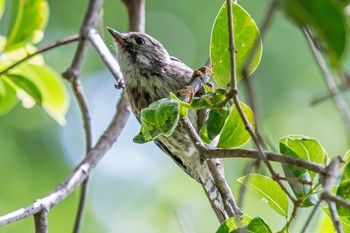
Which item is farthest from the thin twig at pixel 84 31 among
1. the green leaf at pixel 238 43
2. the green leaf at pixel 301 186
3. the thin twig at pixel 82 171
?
the green leaf at pixel 301 186

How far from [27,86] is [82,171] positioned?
0.55 m

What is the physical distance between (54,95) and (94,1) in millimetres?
550

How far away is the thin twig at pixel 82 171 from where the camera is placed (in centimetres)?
261

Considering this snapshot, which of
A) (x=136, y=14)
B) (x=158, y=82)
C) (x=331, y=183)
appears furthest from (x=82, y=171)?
(x=331, y=183)

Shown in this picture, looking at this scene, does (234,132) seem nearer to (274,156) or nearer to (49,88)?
(274,156)

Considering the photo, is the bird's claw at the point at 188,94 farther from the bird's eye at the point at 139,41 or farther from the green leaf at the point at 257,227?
the bird's eye at the point at 139,41

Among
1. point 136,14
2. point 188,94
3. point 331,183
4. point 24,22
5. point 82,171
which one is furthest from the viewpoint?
point 136,14

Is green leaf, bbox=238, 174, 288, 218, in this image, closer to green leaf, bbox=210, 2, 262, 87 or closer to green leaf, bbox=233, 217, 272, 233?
green leaf, bbox=233, 217, 272, 233

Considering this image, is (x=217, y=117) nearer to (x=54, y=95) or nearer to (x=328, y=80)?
(x=328, y=80)

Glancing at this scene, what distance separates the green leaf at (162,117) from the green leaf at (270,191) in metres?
0.36

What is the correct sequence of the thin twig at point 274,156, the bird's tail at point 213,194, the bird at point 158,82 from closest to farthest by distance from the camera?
the thin twig at point 274,156 < the bird's tail at point 213,194 < the bird at point 158,82

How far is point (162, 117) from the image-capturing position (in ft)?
7.20

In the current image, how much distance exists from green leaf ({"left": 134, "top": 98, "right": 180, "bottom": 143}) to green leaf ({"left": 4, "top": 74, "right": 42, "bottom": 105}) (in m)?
1.27

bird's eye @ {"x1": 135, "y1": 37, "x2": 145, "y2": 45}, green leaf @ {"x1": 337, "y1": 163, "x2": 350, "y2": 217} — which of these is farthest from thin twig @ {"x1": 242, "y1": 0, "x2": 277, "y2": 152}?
bird's eye @ {"x1": 135, "y1": 37, "x2": 145, "y2": 45}
